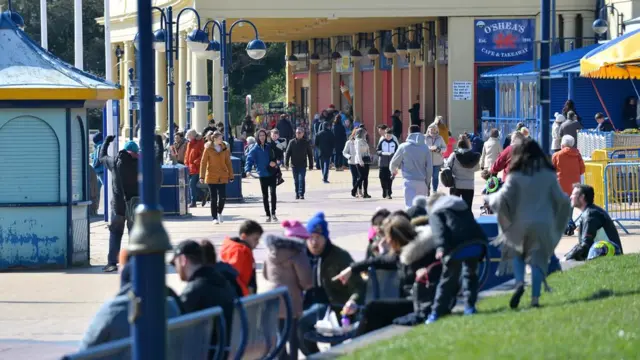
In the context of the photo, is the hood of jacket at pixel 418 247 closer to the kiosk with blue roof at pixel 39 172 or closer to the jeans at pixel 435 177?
the kiosk with blue roof at pixel 39 172

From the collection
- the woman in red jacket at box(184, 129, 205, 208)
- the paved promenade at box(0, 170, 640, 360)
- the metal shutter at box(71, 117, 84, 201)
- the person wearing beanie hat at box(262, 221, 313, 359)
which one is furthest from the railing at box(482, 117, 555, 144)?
the person wearing beanie hat at box(262, 221, 313, 359)

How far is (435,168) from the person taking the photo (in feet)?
85.6

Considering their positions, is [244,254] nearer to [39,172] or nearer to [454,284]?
[454,284]

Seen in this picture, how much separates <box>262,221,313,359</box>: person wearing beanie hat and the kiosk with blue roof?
→ 7402 mm

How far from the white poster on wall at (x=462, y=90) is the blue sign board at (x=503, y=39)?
891mm

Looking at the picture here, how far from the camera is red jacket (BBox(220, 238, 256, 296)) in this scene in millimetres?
10273

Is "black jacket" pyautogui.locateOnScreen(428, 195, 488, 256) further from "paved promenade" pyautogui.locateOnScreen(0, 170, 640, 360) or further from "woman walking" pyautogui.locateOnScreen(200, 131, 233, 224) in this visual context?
"woman walking" pyautogui.locateOnScreen(200, 131, 233, 224)

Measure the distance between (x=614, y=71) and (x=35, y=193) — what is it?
8.41 meters

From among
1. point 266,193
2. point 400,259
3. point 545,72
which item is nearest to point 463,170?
point 266,193

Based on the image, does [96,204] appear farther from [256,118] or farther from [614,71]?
[256,118]

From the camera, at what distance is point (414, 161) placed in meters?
20.3

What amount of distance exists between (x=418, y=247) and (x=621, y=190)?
990 cm

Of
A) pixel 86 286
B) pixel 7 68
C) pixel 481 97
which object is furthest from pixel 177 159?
pixel 481 97

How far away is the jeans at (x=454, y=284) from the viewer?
10422mm
